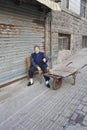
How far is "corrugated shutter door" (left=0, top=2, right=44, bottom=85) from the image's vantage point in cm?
543

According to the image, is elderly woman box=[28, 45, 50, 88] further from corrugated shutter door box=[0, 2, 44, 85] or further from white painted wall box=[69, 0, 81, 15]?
white painted wall box=[69, 0, 81, 15]

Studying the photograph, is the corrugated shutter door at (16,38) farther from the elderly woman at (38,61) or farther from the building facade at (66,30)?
the building facade at (66,30)

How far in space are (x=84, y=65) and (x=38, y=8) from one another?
356 cm

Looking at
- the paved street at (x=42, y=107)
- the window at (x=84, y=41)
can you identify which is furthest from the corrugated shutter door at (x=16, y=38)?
the window at (x=84, y=41)

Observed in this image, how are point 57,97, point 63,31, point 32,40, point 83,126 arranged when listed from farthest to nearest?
point 63,31 < point 32,40 < point 57,97 < point 83,126

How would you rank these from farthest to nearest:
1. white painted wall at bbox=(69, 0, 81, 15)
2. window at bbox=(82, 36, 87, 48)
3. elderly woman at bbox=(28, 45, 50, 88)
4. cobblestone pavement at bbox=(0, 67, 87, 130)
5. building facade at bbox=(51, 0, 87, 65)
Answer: window at bbox=(82, 36, 87, 48) → white painted wall at bbox=(69, 0, 81, 15) → building facade at bbox=(51, 0, 87, 65) → elderly woman at bbox=(28, 45, 50, 88) → cobblestone pavement at bbox=(0, 67, 87, 130)

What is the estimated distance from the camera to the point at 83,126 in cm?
343

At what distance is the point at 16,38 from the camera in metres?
5.94

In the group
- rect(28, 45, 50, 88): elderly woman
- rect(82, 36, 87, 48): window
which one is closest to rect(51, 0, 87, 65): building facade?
rect(82, 36, 87, 48): window

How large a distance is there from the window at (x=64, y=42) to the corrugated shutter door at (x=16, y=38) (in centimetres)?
277

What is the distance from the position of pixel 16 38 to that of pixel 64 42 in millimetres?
4926

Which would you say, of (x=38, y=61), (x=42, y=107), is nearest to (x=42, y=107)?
(x=42, y=107)

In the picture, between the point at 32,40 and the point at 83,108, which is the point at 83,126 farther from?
the point at 32,40

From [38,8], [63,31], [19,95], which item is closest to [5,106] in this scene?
[19,95]
